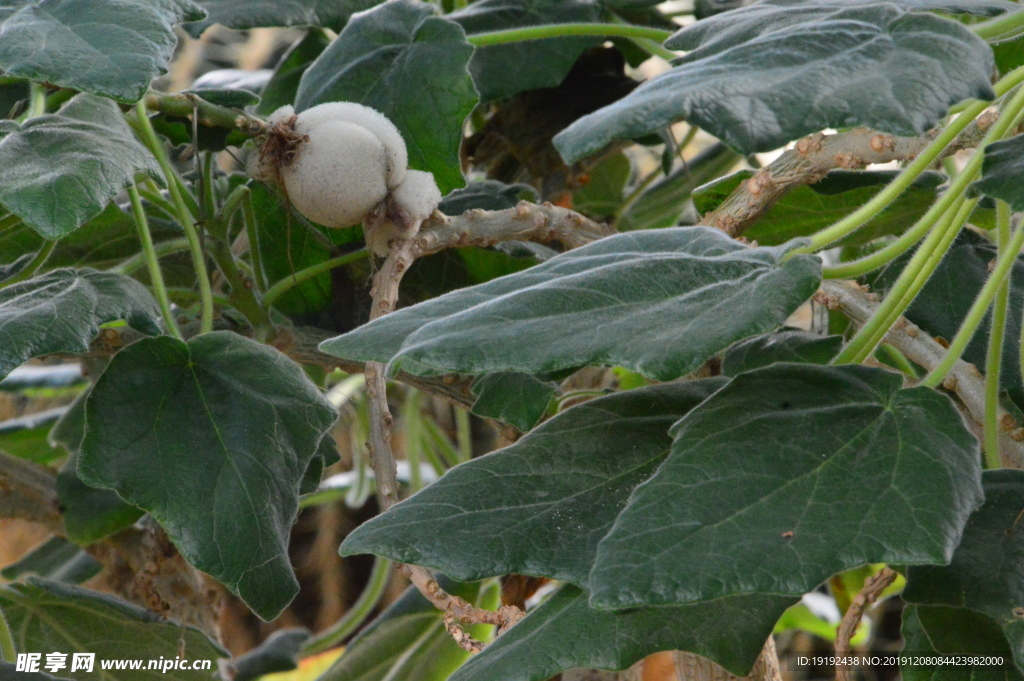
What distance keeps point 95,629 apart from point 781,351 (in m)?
0.40

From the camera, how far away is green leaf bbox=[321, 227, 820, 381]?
0.80ft

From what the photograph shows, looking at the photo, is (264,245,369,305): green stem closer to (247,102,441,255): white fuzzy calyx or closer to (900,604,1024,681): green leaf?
(247,102,441,255): white fuzzy calyx

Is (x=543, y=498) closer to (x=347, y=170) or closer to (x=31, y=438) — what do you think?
(x=347, y=170)

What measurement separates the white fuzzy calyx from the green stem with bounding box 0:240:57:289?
95mm

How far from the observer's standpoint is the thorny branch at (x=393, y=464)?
0.38 meters

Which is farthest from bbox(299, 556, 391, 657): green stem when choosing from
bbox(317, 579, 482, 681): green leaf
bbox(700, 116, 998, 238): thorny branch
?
bbox(700, 116, 998, 238): thorny branch

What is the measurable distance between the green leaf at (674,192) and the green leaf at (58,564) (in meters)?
0.49

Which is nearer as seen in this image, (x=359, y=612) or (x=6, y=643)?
(x=6, y=643)

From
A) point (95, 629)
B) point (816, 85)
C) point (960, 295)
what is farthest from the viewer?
point (95, 629)

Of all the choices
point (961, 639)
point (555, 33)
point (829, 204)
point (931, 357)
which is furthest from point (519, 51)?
point (961, 639)

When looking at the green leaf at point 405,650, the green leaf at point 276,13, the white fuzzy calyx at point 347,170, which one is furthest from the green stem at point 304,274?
the green leaf at point 405,650

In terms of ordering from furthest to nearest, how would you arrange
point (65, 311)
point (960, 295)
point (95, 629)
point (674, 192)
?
point (674, 192) < point (95, 629) < point (960, 295) < point (65, 311)

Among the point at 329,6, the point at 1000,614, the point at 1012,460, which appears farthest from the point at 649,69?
the point at 1000,614

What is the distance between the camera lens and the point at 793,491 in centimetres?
27
